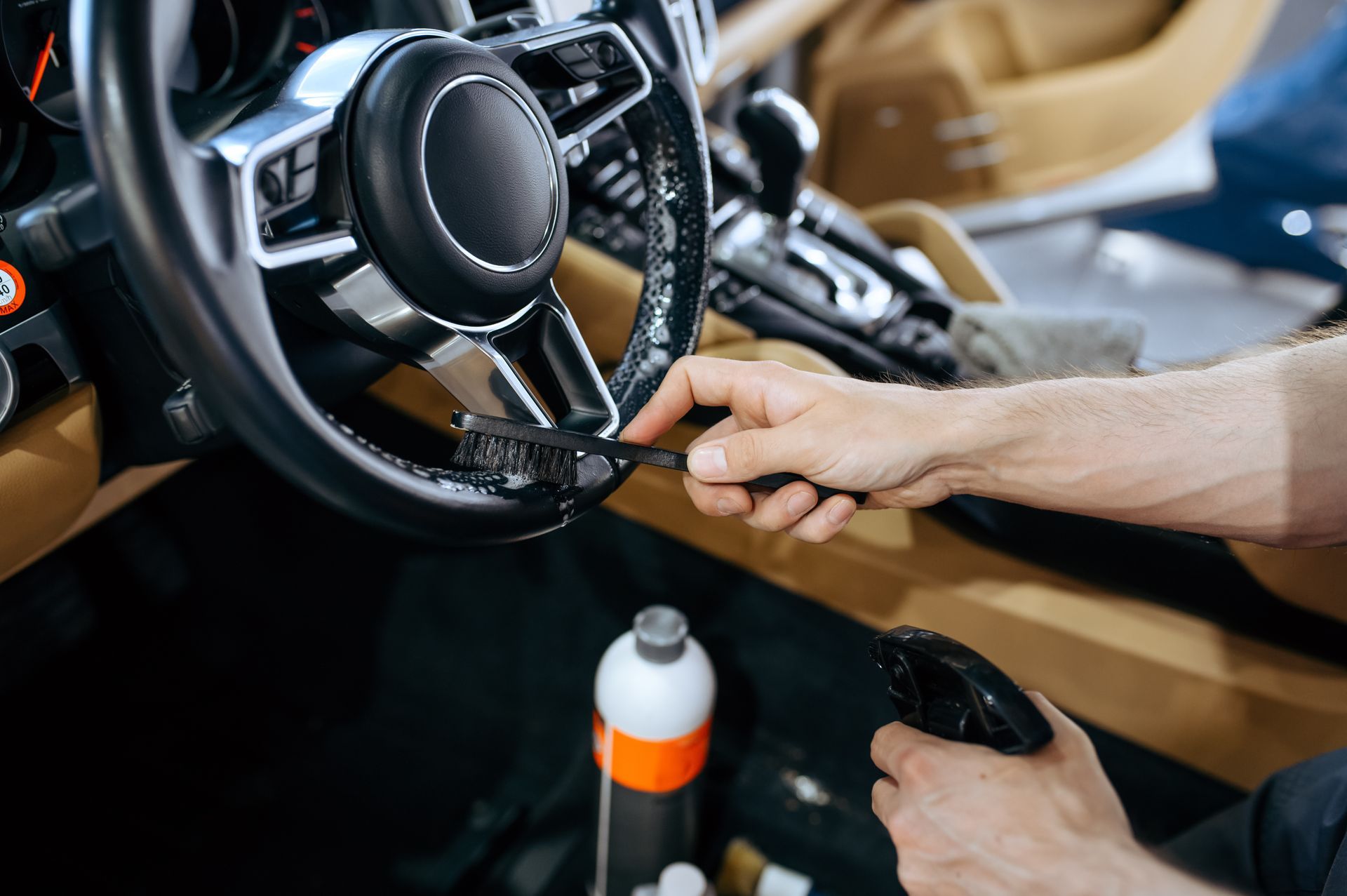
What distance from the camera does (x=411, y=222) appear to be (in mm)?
534

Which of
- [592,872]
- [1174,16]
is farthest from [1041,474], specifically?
[1174,16]

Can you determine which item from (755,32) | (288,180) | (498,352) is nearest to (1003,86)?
(755,32)

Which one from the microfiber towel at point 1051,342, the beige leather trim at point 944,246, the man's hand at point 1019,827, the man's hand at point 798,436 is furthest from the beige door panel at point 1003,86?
the man's hand at point 1019,827

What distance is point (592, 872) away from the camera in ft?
3.36

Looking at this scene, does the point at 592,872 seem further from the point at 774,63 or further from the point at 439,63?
the point at 774,63

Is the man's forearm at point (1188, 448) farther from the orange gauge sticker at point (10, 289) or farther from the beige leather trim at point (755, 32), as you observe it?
the beige leather trim at point (755, 32)

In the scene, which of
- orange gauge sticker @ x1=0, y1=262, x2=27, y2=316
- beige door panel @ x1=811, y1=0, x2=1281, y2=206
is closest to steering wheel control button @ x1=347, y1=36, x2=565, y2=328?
orange gauge sticker @ x1=0, y1=262, x2=27, y2=316

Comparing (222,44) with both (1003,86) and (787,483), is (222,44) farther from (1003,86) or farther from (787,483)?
(1003,86)

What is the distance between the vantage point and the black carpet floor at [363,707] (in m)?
1.04

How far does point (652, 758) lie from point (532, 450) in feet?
1.30

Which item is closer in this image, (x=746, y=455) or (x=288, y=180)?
(x=288, y=180)

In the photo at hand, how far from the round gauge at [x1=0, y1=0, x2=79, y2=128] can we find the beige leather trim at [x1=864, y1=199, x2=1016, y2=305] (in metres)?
1.06

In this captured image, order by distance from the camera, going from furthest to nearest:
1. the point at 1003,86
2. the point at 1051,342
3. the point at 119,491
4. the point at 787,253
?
the point at 1003,86 → the point at 787,253 → the point at 1051,342 → the point at 119,491

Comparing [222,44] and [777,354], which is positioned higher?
[222,44]
